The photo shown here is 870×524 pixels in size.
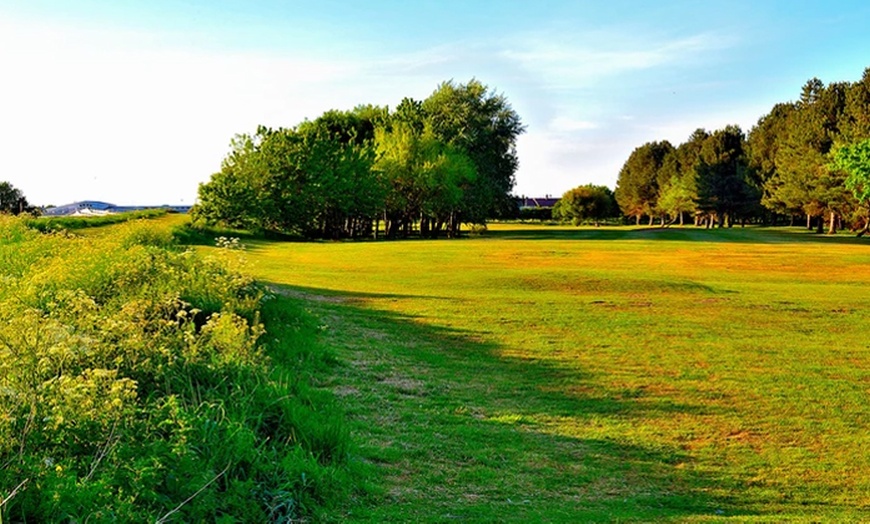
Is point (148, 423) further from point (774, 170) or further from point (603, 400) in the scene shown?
point (774, 170)

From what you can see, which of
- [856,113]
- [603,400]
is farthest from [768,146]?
[603,400]

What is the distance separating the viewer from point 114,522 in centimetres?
422

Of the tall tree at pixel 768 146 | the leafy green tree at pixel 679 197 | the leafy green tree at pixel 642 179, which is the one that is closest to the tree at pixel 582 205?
the leafy green tree at pixel 642 179

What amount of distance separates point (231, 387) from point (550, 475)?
328cm

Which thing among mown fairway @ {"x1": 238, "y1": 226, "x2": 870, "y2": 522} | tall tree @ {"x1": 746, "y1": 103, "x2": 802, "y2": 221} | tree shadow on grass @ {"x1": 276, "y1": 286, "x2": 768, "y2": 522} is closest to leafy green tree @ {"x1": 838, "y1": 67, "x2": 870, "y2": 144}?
tall tree @ {"x1": 746, "y1": 103, "x2": 802, "y2": 221}

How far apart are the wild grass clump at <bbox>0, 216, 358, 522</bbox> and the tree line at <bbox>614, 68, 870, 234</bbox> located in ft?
192

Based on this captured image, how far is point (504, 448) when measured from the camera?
7941 millimetres

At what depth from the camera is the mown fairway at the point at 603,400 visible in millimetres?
6637

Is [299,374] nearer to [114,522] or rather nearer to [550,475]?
[550,475]

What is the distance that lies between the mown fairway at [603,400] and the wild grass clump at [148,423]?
31.5 inches

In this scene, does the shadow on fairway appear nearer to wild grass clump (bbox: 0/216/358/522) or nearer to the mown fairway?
the mown fairway

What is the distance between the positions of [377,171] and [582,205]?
216 feet

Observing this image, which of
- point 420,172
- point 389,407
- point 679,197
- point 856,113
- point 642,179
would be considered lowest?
point 389,407

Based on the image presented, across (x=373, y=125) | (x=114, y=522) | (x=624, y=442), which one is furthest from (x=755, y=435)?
(x=373, y=125)
